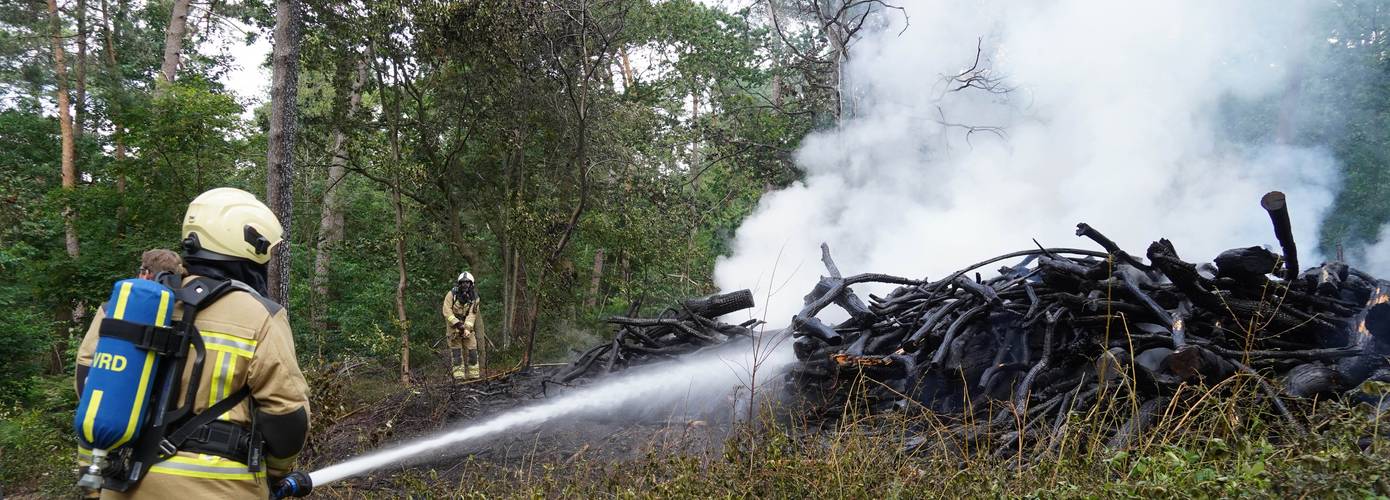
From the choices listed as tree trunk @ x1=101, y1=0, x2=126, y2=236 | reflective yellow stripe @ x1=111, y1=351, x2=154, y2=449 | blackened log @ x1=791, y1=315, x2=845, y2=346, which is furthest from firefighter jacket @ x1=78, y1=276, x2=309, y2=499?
tree trunk @ x1=101, y1=0, x2=126, y2=236

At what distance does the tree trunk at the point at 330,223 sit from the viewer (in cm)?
1471

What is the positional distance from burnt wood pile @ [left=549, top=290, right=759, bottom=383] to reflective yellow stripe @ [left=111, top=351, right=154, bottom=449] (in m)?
6.08

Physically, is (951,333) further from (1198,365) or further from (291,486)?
(291,486)

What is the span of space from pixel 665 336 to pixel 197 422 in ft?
21.8

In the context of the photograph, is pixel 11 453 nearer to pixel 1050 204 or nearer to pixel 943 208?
pixel 943 208

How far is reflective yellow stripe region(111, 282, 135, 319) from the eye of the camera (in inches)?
99.2

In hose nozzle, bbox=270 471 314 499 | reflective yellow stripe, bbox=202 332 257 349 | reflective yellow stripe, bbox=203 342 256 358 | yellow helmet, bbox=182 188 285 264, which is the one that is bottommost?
hose nozzle, bbox=270 471 314 499

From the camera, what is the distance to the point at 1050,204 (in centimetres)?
1263

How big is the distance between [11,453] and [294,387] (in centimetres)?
757

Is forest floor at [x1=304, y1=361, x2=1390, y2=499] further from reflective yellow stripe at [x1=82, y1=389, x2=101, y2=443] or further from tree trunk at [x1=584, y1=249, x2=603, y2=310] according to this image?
tree trunk at [x1=584, y1=249, x2=603, y2=310]

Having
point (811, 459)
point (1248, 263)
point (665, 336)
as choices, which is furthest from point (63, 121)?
point (1248, 263)

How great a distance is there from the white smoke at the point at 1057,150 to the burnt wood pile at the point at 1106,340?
4.28m

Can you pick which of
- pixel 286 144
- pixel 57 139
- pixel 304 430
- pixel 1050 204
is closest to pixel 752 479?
pixel 304 430

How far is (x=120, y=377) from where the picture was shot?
252 centimetres
